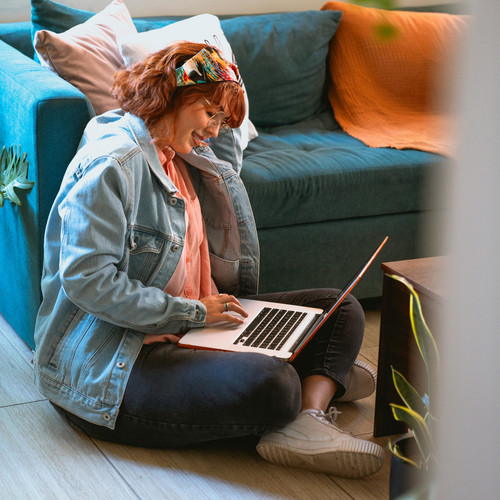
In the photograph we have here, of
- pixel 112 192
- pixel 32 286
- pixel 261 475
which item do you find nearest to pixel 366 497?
pixel 261 475

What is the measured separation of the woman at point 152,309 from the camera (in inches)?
56.1

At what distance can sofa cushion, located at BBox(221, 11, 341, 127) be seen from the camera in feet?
8.42

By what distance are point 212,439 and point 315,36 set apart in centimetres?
169

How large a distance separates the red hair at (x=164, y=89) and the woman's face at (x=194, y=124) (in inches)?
0.5

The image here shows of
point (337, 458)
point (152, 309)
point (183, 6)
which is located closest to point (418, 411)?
point (337, 458)

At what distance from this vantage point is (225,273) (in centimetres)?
174

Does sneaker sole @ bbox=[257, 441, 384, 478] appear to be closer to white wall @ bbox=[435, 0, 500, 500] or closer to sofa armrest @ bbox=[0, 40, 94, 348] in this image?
sofa armrest @ bbox=[0, 40, 94, 348]

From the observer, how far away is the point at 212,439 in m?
1.51

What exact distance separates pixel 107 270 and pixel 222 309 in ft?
0.95

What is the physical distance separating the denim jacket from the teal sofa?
0.17 m

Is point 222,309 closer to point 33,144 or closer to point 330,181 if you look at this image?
point 33,144

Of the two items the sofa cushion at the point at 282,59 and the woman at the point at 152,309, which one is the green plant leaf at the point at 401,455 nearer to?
the woman at the point at 152,309

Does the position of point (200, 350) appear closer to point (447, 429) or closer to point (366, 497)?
point (366, 497)

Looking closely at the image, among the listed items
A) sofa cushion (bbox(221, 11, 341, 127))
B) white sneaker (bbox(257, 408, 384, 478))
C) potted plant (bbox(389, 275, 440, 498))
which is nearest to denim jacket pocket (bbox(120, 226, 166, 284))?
white sneaker (bbox(257, 408, 384, 478))
